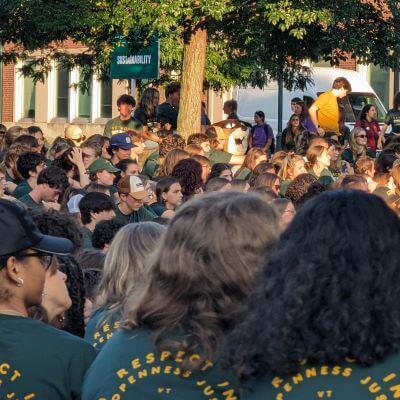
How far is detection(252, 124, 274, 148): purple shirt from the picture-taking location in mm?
21500

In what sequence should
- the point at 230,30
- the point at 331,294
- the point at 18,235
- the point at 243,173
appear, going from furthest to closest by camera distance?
the point at 230,30 < the point at 243,173 < the point at 18,235 < the point at 331,294

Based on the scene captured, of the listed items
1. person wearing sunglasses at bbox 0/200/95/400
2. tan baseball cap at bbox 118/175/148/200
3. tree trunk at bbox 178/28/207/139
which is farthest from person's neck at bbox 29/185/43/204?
tree trunk at bbox 178/28/207/139

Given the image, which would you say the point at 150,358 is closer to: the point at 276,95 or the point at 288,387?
the point at 288,387

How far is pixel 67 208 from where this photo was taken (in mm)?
10000

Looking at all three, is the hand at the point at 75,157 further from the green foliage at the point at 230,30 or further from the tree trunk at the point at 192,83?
the tree trunk at the point at 192,83

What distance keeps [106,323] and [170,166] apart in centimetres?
848

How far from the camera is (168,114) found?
1941 centimetres

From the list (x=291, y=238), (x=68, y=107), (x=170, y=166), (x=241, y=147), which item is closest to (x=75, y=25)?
(x=241, y=147)

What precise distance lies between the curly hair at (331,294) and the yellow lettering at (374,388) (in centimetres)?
6

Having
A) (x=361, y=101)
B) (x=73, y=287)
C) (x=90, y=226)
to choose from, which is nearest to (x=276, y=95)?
(x=361, y=101)

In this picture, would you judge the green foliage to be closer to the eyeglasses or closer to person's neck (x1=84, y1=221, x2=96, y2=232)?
person's neck (x1=84, y1=221, x2=96, y2=232)

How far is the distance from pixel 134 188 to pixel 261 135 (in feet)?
38.1

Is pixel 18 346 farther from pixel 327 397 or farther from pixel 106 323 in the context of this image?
pixel 327 397

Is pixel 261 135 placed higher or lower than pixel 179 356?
higher
